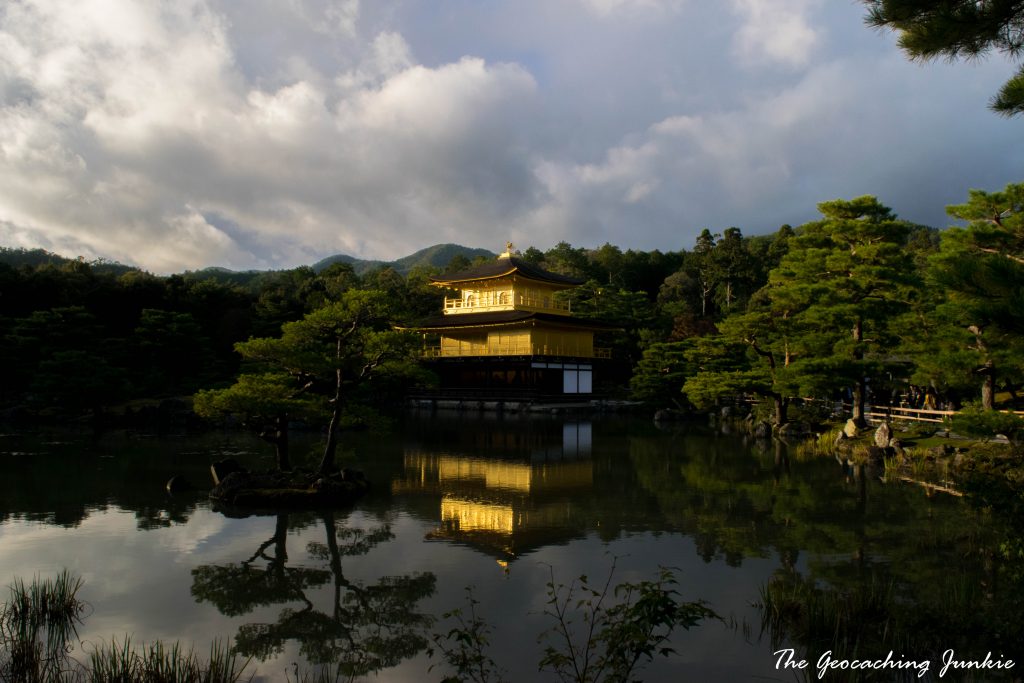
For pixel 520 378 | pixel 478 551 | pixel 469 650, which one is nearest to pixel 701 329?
pixel 520 378

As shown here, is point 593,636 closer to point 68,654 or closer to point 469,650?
point 469,650

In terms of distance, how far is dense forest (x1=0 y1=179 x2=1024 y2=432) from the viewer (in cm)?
1111

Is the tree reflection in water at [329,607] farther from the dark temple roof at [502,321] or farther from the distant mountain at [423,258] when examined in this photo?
the distant mountain at [423,258]

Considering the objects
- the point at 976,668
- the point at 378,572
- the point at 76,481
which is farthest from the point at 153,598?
the point at 76,481

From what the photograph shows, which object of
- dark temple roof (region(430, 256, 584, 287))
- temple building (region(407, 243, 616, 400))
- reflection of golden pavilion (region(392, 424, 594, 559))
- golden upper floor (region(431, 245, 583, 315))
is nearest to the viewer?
reflection of golden pavilion (region(392, 424, 594, 559))

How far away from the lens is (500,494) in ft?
37.6

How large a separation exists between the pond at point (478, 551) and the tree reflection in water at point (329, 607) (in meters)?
0.02

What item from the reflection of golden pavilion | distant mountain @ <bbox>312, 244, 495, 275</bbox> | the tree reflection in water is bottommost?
the tree reflection in water

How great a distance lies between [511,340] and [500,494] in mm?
24336

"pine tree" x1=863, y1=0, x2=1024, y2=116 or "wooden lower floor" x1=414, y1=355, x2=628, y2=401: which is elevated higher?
"pine tree" x1=863, y1=0, x2=1024, y2=116

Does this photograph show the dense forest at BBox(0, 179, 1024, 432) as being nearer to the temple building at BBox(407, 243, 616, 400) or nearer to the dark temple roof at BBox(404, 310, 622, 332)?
the temple building at BBox(407, 243, 616, 400)

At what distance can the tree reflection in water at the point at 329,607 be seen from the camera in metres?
5.27

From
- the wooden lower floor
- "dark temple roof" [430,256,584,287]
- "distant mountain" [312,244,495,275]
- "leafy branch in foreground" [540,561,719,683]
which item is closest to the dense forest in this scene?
the wooden lower floor

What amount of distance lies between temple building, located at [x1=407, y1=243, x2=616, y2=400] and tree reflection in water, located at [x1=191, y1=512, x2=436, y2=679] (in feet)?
84.4
